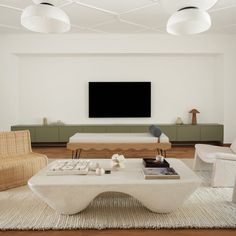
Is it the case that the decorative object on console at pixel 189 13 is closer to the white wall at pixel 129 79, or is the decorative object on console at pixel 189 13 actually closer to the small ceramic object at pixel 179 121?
the white wall at pixel 129 79

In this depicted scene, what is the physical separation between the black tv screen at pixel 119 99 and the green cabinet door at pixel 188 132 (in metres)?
0.95

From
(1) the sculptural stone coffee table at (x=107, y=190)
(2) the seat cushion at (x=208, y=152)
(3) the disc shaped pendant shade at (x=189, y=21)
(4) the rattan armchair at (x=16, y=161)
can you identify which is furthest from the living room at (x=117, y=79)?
(1) the sculptural stone coffee table at (x=107, y=190)

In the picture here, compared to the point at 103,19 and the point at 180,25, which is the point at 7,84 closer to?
the point at 103,19

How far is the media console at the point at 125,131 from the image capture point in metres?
6.50

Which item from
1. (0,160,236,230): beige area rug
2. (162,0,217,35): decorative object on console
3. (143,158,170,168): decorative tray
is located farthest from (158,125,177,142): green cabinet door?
(162,0,217,35): decorative object on console

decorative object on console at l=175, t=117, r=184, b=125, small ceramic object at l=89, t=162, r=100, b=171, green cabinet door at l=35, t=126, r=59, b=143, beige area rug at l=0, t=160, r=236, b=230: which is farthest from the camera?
decorative object on console at l=175, t=117, r=184, b=125

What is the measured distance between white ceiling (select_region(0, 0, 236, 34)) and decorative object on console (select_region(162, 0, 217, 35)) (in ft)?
4.52

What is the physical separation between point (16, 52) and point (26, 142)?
3300 mm

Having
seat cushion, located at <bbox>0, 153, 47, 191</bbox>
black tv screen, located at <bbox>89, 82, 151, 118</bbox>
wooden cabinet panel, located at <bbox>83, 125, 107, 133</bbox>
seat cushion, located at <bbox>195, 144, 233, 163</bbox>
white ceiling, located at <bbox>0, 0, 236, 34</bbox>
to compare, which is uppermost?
white ceiling, located at <bbox>0, 0, 236, 34</bbox>

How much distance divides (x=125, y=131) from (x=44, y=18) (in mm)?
4099

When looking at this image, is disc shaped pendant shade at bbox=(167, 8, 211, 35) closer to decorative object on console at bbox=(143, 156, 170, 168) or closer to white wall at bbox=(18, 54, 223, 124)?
decorative object on console at bbox=(143, 156, 170, 168)

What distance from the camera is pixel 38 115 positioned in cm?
691

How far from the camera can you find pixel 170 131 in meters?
6.55

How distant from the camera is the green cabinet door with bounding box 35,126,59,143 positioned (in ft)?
21.3
